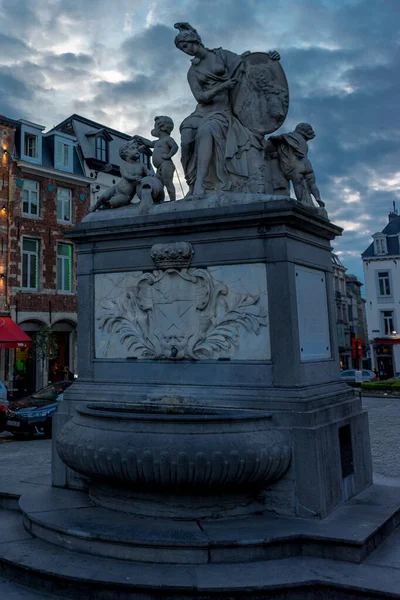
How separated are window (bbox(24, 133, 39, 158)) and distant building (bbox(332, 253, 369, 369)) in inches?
1338

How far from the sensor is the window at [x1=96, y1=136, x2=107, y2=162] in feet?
102

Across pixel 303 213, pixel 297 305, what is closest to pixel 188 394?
pixel 297 305

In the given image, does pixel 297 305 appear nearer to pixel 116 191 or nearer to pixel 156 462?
pixel 156 462

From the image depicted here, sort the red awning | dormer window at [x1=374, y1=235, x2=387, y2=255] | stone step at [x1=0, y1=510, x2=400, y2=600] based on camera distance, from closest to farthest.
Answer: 1. stone step at [x1=0, y1=510, x2=400, y2=600]
2. the red awning
3. dormer window at [x1=374, y1=235, x2=387, y2=255]

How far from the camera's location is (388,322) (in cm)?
4438

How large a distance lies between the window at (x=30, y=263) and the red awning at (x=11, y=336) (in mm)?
2530

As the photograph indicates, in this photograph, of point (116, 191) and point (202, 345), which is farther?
point (116, 191)

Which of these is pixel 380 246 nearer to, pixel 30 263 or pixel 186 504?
pixel 30 263

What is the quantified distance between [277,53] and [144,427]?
457 centimetres

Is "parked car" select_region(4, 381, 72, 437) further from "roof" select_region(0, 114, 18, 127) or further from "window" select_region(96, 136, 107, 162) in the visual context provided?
"window" select_region(96, 136, 107, 162)

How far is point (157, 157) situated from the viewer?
256 inches

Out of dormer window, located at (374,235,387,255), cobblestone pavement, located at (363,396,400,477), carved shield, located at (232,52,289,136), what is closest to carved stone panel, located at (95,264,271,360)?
carved shield, located at (232,52,289,136)

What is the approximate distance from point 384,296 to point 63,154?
93.1 feet

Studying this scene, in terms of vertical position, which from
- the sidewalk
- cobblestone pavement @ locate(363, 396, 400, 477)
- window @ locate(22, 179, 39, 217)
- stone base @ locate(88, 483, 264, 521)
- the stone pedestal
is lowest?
cobblestone pavement @ locate(363, 396, 400, 477)
